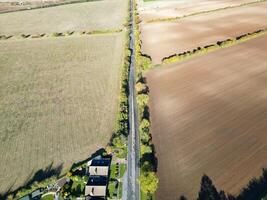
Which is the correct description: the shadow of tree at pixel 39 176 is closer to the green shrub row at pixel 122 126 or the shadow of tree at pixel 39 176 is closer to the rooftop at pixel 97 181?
the rooftop at pixel 97 181

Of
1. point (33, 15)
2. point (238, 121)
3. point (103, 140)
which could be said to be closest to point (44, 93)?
point (103, 140)

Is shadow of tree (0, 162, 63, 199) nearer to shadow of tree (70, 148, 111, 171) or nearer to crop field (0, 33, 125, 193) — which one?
crop field (0, 33, 125, 193)

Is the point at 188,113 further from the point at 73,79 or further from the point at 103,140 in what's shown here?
the point at 73,79

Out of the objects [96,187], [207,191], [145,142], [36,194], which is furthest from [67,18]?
[207,191]

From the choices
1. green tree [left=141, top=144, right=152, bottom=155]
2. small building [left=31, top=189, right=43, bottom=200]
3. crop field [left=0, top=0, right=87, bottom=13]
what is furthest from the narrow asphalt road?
crop field [left=0, top=0, right=87, bottom=13]

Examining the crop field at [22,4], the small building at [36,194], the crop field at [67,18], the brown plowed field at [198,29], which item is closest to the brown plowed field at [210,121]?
the brown plowed field at [198,29]
